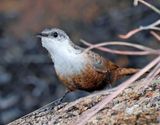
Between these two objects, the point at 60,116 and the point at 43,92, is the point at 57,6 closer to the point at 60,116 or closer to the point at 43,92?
the point at 43,92

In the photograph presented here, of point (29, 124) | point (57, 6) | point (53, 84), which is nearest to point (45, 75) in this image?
point (53, 84)

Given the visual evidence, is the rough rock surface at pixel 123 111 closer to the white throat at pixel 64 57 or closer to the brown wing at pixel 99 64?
the white throat at pixel 64 57

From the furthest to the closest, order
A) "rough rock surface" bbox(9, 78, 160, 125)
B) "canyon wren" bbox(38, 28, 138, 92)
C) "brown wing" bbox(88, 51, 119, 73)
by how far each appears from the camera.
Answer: "brown wing" bbox(88, 51, 119, 73) < "canyon wren" bbox(38, 28, 138, 92) < "rough rock surface" bbox(9, 78, 160, 125)

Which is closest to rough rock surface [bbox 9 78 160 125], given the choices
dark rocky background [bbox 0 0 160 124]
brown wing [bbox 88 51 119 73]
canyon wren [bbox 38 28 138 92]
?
canyon wren [bbox 38 28 138 92]

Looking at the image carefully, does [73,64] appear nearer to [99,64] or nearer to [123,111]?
[99,64]

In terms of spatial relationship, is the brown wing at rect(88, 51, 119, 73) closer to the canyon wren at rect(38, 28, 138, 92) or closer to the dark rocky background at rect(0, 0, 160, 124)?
the canyon wren at rect(38, 28, 138, 92)

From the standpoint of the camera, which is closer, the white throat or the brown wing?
the white throat

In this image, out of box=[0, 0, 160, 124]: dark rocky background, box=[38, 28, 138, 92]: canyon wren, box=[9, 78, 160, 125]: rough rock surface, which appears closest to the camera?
box=[9, 78, 160, 125]: rough rock surface
